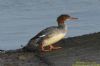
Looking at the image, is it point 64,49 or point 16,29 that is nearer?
point 64,49

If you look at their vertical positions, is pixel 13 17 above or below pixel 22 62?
above

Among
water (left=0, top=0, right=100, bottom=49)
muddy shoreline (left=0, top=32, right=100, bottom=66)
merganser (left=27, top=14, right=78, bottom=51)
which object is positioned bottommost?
muddy shoreline (left=0, top=32, right=100, bottom=66)

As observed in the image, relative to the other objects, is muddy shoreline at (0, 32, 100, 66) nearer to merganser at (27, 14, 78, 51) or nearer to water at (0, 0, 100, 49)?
merganser at (27, 14, 78, 51)

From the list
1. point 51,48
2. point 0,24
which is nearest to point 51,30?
point 51,48

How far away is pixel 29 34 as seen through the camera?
15.9 meters

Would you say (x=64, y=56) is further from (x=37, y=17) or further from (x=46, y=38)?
(x=37, y=17)

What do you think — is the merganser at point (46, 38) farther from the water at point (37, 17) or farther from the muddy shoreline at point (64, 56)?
the water at point (37, 17)

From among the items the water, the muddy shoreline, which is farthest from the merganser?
the water

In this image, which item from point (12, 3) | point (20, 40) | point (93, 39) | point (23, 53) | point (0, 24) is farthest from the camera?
point (12, 3)

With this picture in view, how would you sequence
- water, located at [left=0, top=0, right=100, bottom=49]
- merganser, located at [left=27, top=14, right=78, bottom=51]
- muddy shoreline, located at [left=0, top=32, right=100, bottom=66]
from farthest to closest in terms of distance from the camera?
1. water, located at [left=0, top=0, right=100, bottom=49]
2. merganser, located at [left=27, top=14, right=78, bottom=51]
3. muddy shoreline, located at [left=0, top=32, right=100, bottom=66]

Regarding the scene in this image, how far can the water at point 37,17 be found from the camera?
51.9 feet

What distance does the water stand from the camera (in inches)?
622

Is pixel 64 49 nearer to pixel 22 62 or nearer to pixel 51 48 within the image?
pixel 51 48

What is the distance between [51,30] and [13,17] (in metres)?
7.92
